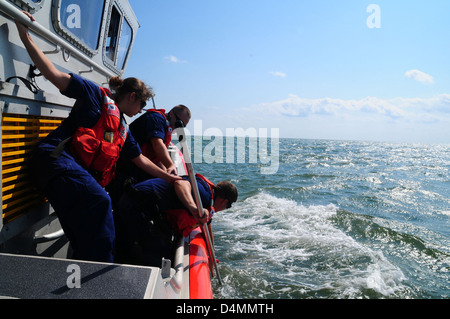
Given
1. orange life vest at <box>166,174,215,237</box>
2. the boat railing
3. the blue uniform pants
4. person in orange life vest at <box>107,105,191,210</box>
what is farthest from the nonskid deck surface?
person in orange life vest at <box>107,105,191,210</box>

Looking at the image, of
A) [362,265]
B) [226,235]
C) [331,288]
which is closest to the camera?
[331,288]

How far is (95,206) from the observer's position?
2.14 meters

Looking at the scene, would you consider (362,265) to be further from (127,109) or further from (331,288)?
(127,109)

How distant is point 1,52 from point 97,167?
3.20 ft

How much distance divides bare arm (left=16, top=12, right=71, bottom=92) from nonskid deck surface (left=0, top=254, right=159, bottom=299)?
3.82ft

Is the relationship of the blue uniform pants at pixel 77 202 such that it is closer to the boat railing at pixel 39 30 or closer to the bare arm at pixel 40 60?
the bare arm at pixel 40 60

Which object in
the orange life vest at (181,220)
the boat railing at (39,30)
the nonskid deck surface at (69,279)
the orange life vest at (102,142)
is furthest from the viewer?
the orange life vest at (181,220)

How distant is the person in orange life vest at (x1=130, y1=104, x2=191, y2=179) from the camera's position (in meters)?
3.46

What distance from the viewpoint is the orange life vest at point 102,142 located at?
7.29 feet

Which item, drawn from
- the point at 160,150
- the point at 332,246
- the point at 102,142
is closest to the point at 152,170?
the point at 160,150

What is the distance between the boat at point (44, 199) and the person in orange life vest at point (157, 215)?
18cm

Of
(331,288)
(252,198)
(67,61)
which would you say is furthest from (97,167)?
(252,198)

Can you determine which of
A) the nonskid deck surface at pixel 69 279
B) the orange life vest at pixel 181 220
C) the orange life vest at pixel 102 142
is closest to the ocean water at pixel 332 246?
the orange life vest at pixel 181 220

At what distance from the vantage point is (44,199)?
2.58m
